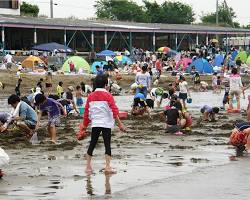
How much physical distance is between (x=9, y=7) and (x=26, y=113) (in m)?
53.3

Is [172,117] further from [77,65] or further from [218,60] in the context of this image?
[218,60]

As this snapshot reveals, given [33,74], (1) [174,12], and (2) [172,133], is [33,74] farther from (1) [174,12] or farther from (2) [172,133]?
(1) [174,12]

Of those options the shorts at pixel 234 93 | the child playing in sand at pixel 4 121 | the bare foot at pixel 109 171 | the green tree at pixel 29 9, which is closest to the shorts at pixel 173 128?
the child playing in sand at pixel 4 121

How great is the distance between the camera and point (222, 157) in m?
13.0

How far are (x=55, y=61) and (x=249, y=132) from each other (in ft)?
130

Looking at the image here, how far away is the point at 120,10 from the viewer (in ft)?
366

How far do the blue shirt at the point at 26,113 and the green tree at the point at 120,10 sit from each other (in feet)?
295

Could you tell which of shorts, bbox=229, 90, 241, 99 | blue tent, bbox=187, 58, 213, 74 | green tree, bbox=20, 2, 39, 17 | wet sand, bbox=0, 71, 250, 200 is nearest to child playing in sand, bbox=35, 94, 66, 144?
wet sand, bbox=0, 71, 250, 200

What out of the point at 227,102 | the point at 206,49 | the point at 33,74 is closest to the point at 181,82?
the point at 227,102

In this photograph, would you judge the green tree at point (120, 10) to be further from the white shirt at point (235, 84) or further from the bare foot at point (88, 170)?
the bare foot at point (88, 170)

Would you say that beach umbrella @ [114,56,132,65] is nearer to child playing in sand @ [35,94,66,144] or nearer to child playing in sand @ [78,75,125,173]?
child playing in sand @ [35,94,66,144]

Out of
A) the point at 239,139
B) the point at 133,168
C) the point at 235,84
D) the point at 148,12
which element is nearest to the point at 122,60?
the point at 235,84

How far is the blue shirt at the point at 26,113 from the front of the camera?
15.6m

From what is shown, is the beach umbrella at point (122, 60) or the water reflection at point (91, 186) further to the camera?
the beach umbrella at point (122, 60)
